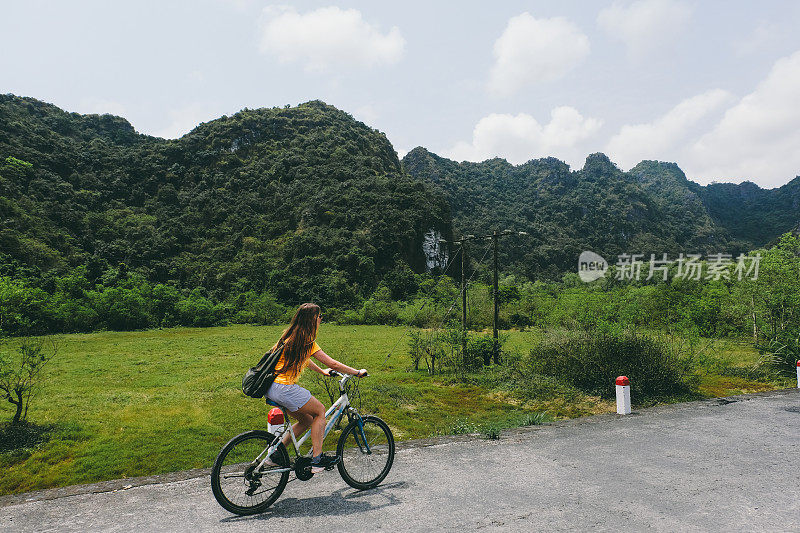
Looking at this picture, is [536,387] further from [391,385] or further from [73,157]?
[73,157]

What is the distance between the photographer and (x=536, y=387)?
12.6 m

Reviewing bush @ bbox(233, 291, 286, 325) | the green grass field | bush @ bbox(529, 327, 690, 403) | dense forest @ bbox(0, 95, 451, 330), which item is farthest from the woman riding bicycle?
bush @ bbox(233, 291, 286, 325)

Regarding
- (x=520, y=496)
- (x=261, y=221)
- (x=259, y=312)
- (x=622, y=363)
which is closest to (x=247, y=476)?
(x=520, y=496)

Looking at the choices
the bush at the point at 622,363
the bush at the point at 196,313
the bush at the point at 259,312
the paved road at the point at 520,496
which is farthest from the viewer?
the bush at the point at 259,312

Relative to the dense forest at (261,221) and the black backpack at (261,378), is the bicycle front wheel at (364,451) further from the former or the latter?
the dense forest at (261,221)

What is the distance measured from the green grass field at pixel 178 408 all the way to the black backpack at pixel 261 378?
421cm

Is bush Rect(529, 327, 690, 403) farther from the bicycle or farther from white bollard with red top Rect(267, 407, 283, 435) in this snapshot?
white bollard with red top Rect(267, 407, 283, 435)

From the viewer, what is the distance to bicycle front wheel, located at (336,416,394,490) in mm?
4613

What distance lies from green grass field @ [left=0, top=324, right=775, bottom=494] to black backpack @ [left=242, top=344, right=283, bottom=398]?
421 centimetres

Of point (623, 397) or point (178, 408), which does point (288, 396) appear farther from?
point (178, 408)

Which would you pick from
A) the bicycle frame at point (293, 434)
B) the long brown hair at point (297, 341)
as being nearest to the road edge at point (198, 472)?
the bicycle frame at point (293, 434)

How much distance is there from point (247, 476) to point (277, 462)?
292 millimetres

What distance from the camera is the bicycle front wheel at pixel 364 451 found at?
182 inches

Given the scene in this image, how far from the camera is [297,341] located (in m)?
4.32
